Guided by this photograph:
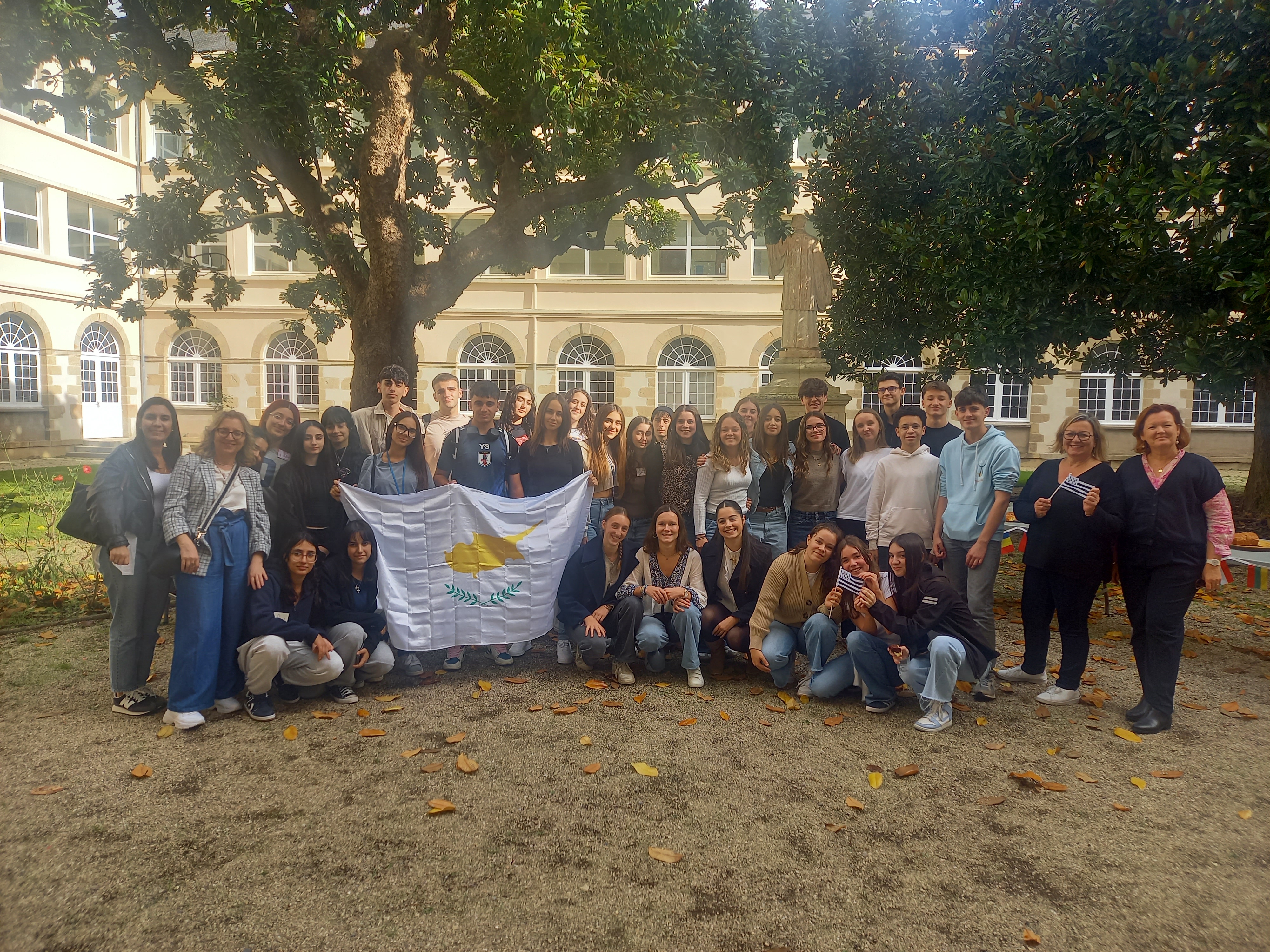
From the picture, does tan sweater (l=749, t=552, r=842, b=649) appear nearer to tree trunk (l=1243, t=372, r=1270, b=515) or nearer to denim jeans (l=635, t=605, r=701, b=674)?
denim jeans (l=635, t=605, r=701, b=674)

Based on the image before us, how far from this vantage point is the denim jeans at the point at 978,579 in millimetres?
5426

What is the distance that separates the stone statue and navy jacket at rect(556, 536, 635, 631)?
6.51 m

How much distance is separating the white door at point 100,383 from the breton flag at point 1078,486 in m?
28.3

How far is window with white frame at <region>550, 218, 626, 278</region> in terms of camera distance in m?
25.7

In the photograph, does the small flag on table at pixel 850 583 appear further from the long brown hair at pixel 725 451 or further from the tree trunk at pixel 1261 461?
the tree trunk at pixel 1261 461

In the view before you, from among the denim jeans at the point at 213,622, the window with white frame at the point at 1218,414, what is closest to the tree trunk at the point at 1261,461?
the window with white frame at the point at 1218,414

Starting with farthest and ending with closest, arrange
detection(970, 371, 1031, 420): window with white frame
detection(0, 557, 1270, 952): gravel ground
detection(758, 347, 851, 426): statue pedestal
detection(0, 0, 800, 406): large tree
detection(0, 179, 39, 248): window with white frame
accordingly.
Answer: detection(970, 371, 1031, 420): window with white frame → detection(0, 179, 39, 248): window with white frame → detection(758, 347, 851, 426): statue pedestal → detection(0, 0, 800, 406): large tree → detection(0, 557, 1270, 952): gravel ground

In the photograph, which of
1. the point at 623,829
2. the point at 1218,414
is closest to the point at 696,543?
the point at 623,829

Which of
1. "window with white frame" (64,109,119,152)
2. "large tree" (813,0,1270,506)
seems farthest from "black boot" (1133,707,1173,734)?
"window with white frame" (64,109,119,152)

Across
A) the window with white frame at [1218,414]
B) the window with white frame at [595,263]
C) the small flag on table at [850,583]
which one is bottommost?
the small flag on table at [850,583]

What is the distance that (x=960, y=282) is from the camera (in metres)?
7.42

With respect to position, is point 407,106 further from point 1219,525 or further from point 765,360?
point 765,360

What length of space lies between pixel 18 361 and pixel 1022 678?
27758 mm

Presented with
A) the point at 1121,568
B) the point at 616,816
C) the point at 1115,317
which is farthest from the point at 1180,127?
the point at 616,816
